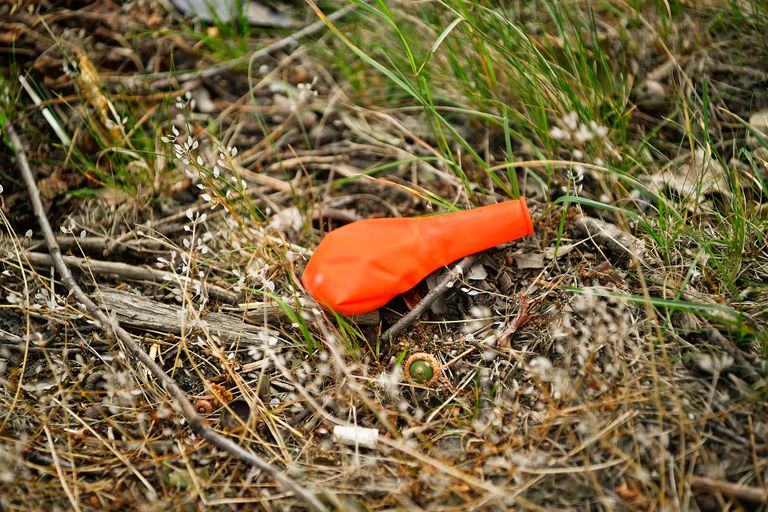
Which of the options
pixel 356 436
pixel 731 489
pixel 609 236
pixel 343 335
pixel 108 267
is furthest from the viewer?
pixel 108 267

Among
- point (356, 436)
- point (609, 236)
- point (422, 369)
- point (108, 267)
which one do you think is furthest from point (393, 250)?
point (108, 267)

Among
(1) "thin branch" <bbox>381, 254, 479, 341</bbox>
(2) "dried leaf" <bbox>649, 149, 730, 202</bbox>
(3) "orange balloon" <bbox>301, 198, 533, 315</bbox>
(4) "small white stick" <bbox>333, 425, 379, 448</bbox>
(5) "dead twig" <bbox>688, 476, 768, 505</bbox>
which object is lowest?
(5) "dead twig" <bbox>688, 476, 768, 505</bbox>

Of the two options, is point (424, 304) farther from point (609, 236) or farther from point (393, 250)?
point (609, 236)

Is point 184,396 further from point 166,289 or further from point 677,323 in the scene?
point 677,323

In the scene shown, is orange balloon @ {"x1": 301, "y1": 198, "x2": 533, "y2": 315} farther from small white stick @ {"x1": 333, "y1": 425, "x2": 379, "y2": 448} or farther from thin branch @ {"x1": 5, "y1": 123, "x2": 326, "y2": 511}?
thin branch @ {"x1": 5, "y1": 123, "x2": 326, "y2": 511}

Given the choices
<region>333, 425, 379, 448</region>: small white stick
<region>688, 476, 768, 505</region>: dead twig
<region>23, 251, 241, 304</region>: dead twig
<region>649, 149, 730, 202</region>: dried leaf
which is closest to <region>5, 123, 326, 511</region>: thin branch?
<region>23, 251, 241, 304</region>: dead twig

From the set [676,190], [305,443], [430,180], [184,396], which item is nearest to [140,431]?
[184,396]

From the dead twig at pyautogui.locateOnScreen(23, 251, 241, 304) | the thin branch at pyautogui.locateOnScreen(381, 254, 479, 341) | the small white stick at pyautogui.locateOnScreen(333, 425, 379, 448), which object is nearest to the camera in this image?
the small white stick at pyautogui.locateOnScreen(333, 425, 379, 448)
